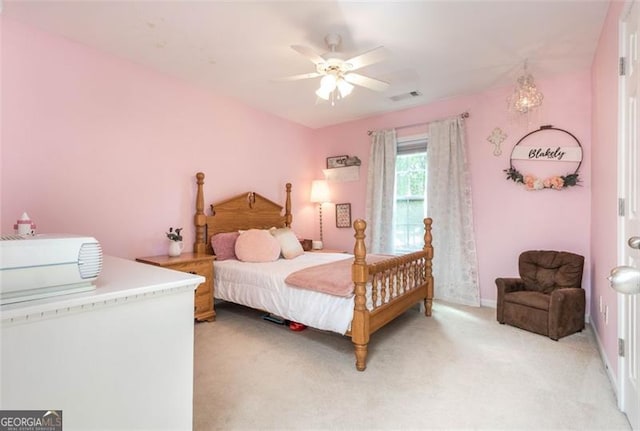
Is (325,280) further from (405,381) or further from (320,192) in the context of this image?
(320,192)

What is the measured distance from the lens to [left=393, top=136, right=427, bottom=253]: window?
4.33 metres

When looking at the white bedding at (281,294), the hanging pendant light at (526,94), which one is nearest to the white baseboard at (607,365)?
the white bedding at (281,294)

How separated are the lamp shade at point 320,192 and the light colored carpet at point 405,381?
245 centimetres

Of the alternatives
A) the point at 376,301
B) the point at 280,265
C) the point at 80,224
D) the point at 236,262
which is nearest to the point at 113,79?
the point at 80,224

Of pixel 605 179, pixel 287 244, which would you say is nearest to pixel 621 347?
pixel 605 179

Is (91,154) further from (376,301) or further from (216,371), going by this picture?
(376,301)

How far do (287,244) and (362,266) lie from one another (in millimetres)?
1702

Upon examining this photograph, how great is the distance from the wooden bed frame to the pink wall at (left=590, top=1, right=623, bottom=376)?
1.43m

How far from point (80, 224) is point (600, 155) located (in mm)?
4567

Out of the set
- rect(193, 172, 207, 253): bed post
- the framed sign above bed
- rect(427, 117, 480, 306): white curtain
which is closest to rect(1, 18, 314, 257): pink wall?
rect(193, 172, 207, 253): bed post

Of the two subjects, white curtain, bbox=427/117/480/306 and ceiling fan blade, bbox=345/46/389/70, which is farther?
white curtain, bbox=427/117/480/306

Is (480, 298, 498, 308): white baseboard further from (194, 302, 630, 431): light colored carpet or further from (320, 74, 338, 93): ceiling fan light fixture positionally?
Result: (320, 74, 338, 93): ceiling fan light fixture

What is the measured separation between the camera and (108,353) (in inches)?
41.4

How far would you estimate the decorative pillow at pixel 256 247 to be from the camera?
11.4 ft
